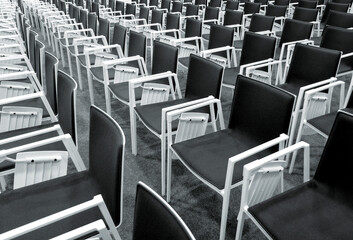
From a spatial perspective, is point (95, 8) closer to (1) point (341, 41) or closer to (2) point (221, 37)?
(2) point (221, 37)

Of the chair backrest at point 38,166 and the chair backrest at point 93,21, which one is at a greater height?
the chair backrest at point 93,21

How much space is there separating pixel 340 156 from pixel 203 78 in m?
1.00

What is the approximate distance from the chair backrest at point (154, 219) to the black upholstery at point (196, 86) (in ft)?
3.20

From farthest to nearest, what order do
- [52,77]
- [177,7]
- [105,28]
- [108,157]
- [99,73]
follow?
[177,7]
[105,28]
[99,73]
[52,77]
[108,157]

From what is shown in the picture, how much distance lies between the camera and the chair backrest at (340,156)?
1.22 m

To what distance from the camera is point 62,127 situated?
1767 millimetres

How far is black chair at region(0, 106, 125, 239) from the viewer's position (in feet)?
3.72

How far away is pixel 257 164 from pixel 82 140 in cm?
175

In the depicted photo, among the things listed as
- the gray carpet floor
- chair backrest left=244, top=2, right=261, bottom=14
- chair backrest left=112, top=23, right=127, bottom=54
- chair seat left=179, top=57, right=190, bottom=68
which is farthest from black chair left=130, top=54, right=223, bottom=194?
chair backrest left=244, top=2, right=261, bottom=14

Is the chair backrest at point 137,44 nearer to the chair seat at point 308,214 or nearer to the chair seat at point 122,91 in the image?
the chair seat at point 122,91

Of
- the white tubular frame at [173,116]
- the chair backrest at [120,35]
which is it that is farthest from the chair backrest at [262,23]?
the white tubular frame at [173,116]

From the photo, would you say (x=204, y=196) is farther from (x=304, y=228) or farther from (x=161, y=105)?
(x=304, y=228)

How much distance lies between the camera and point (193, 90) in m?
2.13

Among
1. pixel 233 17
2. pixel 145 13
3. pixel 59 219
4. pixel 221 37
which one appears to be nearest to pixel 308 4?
pixel 233 17
